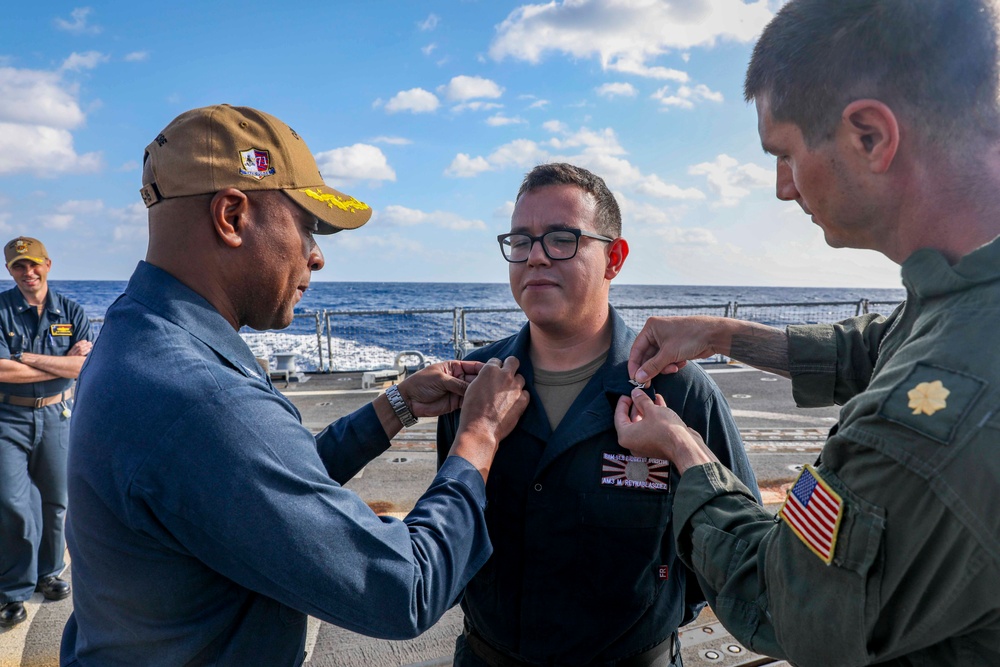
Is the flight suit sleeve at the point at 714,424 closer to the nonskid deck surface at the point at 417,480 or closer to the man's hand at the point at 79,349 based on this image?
the nonskid deck surface at the point at 417,480

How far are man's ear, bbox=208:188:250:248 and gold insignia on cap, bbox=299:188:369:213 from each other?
0.63 feet

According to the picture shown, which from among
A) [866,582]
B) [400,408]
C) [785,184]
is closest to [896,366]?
[866,582]

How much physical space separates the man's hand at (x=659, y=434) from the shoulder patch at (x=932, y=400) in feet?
2.14

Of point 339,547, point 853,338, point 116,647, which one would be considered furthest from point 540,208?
point 116,647

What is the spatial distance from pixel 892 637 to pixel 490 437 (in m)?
1.24

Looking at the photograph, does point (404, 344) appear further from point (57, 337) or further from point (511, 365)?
point (511, 365)

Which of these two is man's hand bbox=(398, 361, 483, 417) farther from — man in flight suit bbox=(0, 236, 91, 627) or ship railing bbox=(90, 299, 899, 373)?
ship railing bbox=(90, 299, 899, 373)

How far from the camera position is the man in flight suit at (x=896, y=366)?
0.98 metres

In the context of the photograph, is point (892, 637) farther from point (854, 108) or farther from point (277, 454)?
point (277, 454)

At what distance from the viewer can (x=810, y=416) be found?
892cm

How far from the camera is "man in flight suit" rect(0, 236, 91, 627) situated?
13.9 ft

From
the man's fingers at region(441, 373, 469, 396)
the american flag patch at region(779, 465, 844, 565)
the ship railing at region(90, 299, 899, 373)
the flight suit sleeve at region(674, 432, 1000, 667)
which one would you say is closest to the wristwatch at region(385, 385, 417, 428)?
the man's fingers at region(441, 373, 469, 396)

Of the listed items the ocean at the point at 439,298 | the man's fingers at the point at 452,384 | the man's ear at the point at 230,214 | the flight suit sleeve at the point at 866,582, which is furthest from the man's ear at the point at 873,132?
the ocean at the point at 439,298

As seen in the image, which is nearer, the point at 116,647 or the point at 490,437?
the point at 116,647
